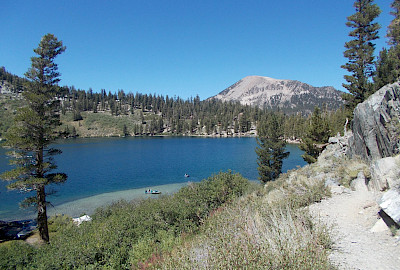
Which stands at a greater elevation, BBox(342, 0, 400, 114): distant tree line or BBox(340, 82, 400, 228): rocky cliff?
BBox(342, 0, 400, 114): distant tree line

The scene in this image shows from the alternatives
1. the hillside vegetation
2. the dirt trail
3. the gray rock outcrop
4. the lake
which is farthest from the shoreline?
the dirt trail

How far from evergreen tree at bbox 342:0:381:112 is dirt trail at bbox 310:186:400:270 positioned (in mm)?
22493

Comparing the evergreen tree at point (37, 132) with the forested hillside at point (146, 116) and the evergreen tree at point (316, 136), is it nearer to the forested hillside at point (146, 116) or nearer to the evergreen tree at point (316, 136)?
the evergreen tree at point (316, 136)

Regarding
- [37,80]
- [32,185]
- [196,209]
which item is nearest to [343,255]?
[196,209]

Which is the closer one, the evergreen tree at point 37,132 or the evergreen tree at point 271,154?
the evergreen tree at point 37,132

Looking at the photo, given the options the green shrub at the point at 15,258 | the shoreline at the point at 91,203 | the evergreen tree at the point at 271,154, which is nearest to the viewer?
the green shrub at the point at 15,258

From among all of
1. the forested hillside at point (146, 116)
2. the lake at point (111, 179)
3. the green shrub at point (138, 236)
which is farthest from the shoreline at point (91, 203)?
the forested hillside at point (146, 116)

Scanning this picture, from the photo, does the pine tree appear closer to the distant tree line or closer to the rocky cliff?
the distant tree line

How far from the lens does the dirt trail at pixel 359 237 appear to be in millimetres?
4500

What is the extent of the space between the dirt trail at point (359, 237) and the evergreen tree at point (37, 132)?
57.6ft

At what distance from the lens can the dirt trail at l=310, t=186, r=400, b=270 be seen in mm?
4500

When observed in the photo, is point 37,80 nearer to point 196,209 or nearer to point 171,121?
point 196,209

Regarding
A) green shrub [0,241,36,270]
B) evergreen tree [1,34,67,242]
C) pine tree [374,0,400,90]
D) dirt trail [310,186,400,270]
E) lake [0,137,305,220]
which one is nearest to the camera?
dirt trail [310,186,400,270]

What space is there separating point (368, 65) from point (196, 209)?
93.3ft
